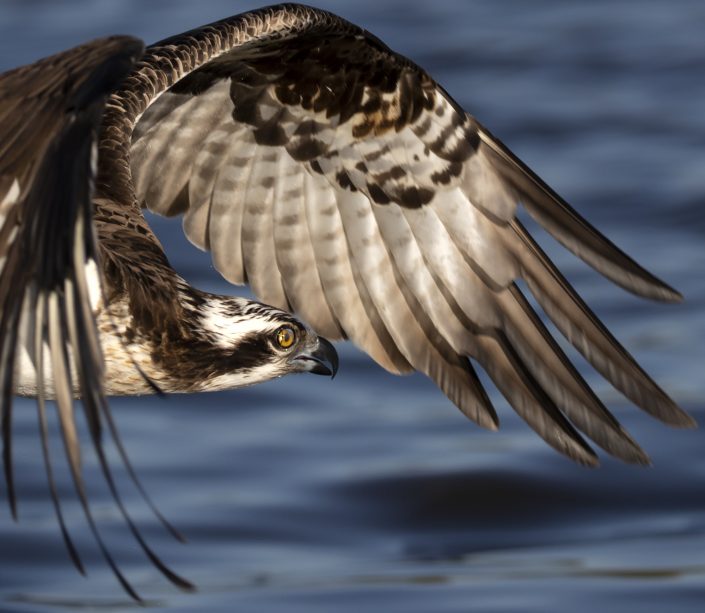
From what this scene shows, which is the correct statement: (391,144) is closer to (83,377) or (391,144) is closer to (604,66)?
(83,377)

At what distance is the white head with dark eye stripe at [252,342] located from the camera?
29.4ft

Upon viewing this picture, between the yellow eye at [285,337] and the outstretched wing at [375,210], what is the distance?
25cm

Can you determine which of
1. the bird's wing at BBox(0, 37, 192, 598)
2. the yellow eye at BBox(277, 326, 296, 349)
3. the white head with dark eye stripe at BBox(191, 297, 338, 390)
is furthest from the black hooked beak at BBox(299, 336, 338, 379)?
the bird's wing at BBox(0, 37, 192, 598)

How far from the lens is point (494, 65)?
1944cm

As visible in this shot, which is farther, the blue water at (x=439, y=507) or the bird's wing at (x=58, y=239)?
the blue water at (x=439, y=507)

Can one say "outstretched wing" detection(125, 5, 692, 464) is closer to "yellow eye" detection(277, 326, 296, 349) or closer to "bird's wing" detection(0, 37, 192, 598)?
"yellow eye" detection(277, 326, 296, 349)

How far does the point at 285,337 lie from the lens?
30.4ft

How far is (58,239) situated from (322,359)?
3.04 metres

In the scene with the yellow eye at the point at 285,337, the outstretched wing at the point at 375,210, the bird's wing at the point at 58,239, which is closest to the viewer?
the bird's wing at the point at 58,239

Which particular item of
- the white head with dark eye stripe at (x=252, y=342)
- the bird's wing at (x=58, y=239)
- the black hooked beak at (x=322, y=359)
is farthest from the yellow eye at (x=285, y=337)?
the bird's wing at (x=58, y=239)

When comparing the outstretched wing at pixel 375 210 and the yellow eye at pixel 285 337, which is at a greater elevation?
the outstretched wing at pixel 375 210

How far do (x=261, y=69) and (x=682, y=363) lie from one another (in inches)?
192

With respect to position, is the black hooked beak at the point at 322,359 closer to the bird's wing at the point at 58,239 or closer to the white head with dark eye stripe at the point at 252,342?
the white head with dark eye stripe at the point at 252,342

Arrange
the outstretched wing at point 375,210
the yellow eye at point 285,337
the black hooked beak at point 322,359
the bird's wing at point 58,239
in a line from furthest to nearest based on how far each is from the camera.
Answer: the black hooked beak at point 322,359 → the yellow eye at point 285,337 → the outstretched wing at point 375,210 → the bird's wing at point 58,239
